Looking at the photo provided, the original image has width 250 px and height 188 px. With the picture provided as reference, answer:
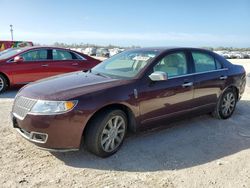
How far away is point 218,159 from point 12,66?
6.57 meters

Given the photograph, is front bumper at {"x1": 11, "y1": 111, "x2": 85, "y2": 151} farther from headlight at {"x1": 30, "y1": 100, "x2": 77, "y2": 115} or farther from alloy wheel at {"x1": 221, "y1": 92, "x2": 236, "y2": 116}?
alloy wheel at {"x1": 221, "y1": 92, "x2": 236, "y2": 116}

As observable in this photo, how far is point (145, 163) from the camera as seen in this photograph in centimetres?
383

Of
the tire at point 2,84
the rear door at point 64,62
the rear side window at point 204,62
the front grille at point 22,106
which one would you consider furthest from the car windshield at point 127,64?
the tire at point 2,84

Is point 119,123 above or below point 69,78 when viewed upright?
below

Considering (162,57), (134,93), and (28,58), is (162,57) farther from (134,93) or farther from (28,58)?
(28,58)

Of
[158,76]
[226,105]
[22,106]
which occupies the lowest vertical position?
[226,105]

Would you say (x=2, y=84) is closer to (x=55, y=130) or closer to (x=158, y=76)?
(x=55, y=130)

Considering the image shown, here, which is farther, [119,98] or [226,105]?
[226,105]

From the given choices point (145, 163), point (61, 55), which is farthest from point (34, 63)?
point (145, 163)

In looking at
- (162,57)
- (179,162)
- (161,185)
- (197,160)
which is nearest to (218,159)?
(197,160)

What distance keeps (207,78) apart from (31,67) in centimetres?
555

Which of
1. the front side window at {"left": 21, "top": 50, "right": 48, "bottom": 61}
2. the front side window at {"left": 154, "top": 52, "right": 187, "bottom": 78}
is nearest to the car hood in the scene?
the front side window at {"left": 154, "top": 52, "right": 187, "bottom": 78}

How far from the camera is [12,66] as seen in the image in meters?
8.36

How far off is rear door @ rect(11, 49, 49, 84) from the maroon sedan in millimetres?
4203
